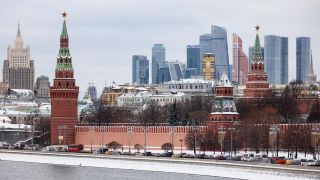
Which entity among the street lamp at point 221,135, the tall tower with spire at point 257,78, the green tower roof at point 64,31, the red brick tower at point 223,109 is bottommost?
the street lamp at point 221,135

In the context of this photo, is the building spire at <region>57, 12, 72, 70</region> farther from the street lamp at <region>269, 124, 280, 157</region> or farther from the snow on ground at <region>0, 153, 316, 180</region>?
the street lamp at <region>269, 124, 280, 157</region>

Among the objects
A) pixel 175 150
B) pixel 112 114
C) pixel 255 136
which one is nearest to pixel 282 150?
pixel 255 136

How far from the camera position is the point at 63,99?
134m

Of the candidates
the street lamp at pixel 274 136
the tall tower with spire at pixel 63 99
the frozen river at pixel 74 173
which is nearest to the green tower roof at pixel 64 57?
the tall tower with spire at pixel 63 99

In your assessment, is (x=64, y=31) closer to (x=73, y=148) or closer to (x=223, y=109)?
(x=73, y=148)

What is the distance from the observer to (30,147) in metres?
136

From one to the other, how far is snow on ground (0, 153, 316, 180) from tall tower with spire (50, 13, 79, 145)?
43.8 feet

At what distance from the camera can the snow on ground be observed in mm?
81250

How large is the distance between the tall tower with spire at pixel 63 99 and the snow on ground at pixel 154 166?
13.4 metres

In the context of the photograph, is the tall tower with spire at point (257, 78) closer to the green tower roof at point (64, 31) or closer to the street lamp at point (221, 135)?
the green tower roof at point (64, 31)

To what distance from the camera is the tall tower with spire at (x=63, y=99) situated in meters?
133

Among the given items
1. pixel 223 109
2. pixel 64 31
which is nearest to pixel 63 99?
pixel 64 31

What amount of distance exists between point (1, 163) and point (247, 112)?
1432 inches

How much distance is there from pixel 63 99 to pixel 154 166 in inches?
1519
